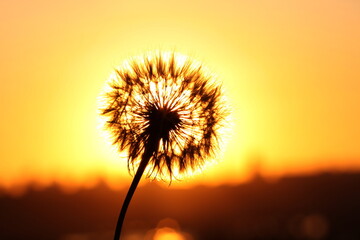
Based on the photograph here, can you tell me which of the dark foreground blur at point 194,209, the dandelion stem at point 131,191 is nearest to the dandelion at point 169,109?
the dandelion stem at point 131,191

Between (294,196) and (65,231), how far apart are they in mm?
52174

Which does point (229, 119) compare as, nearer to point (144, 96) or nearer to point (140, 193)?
point (144, 96)

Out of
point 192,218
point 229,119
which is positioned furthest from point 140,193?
point 229,119

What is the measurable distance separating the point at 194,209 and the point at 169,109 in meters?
184

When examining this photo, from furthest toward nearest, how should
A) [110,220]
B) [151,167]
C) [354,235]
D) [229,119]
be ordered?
1. [110,220]
2. [354,235]
3. [229,119]
4. [151,167]

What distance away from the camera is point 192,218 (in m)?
179

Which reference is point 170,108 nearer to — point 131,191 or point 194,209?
point 131,191

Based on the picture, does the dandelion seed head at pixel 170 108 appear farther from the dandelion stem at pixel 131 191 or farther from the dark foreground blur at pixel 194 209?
the dark foreground blur at pixel 194 209

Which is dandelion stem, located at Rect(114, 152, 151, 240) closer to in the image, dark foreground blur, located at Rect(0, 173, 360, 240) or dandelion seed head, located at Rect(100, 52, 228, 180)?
dandelion seed head, located at Rect(100, 52, 228, 180)

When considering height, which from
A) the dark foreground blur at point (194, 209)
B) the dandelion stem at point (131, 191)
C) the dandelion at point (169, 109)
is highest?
the dark foreground blur at point (194, 209)

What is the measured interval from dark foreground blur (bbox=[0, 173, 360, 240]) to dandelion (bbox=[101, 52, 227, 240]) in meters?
96.0

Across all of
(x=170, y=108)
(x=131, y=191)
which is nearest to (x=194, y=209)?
(x=170, y=108)

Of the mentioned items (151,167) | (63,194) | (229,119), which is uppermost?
(63,194)

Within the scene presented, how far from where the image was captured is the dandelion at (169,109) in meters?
8.64
